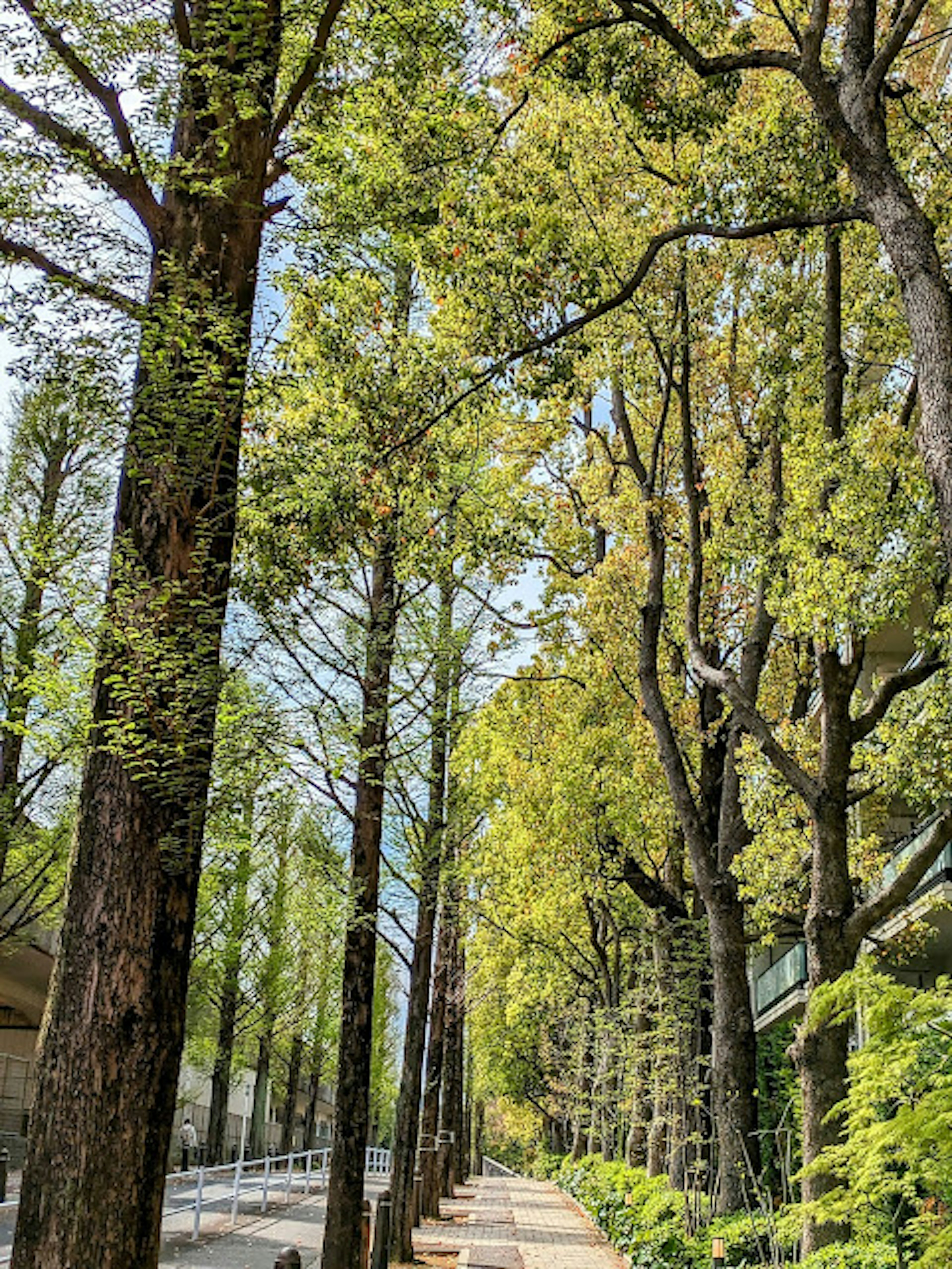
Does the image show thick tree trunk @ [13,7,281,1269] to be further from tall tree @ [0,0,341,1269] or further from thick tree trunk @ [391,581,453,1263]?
thick tree trunk @ [391,581,453,1263]

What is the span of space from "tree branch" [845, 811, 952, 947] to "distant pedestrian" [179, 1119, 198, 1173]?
26905 millimetres

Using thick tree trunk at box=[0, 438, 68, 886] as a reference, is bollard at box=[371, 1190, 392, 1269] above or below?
below

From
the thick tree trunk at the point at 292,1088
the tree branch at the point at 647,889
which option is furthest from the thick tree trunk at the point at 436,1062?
the thick tree trunk at the point at 292,1088

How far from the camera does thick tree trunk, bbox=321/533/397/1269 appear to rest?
1176cm

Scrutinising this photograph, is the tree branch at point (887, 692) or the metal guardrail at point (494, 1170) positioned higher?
the tree branch at point (887, 692)

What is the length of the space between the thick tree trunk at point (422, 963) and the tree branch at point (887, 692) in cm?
518

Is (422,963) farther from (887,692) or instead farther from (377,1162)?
(377,1162)

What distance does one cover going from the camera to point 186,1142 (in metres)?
35.4

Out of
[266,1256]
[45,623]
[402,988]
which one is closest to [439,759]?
[45,623]

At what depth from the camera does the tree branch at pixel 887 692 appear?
10.6 meters

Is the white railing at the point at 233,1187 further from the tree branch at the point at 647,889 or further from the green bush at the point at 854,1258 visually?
the green bush at the point at 854,1258

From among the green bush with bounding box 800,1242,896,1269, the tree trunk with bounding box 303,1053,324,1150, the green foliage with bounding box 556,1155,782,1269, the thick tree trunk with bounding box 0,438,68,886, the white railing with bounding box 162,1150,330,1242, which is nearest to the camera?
the green bush with bounding box 800,1242,896,1269

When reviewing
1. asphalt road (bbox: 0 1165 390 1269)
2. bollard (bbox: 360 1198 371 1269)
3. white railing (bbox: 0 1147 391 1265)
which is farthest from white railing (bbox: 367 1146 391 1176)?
bollard (bbox: 360 1198 371 1269)

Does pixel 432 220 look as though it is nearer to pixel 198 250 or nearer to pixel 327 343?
pixel 327 343
